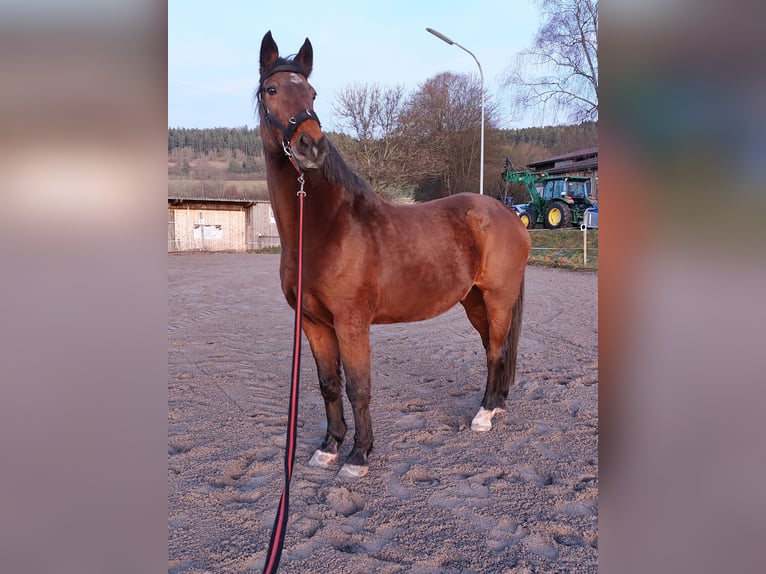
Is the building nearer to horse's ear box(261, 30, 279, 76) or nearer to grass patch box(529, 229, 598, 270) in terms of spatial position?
grass patch box(529, 229, 598, 270)

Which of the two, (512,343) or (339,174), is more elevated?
(339,174)

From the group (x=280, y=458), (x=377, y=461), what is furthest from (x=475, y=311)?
(x=280, y=458)

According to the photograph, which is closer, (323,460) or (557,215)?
(323,460)

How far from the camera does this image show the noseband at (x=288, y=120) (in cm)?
231

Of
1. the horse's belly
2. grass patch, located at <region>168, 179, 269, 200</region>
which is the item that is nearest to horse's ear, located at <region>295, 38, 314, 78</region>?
the horse's belly

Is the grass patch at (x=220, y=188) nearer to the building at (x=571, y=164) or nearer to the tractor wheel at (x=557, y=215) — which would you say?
the building at (x=571, y=164)

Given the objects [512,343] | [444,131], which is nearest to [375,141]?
[444,131]

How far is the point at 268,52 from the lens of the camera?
8.28 ft

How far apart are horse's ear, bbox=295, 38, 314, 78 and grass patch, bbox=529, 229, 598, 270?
36.9 feet

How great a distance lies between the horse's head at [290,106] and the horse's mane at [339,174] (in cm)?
28

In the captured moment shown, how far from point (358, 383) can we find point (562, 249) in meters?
14.8

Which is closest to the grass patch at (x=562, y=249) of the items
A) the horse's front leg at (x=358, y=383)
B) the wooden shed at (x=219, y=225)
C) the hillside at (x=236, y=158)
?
the hillside at (x=236, y=158)

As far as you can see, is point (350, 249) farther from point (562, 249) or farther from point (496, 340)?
point (562, 249)
